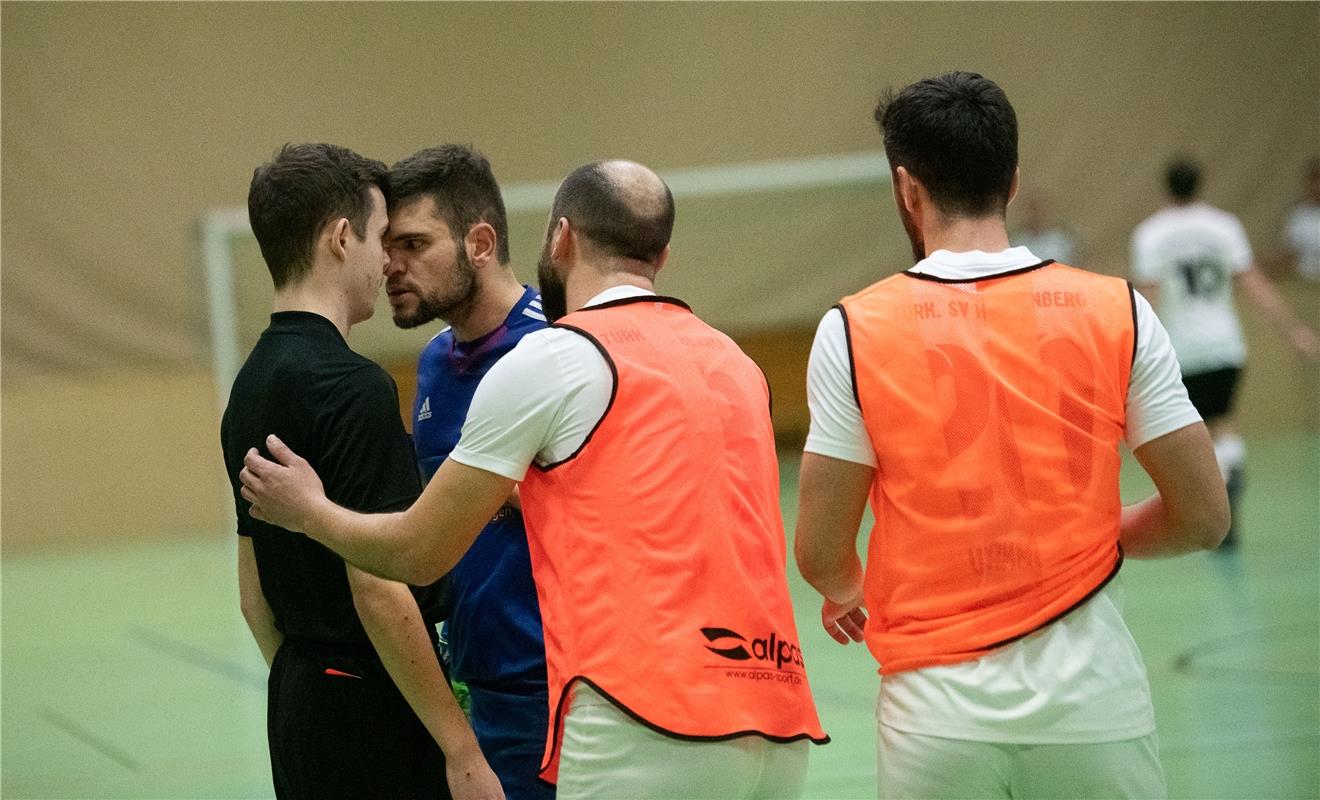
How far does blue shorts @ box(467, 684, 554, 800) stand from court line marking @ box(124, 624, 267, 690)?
188 inches

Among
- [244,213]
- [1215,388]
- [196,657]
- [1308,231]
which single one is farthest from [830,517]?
[1308,231]

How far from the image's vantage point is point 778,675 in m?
2.33

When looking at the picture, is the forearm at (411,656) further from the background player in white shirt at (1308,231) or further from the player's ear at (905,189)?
the background player in white shirt at (1308,231)

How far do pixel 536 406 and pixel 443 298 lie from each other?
0.88 metres

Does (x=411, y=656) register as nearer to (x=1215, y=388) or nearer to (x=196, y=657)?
(x=196, y=657)

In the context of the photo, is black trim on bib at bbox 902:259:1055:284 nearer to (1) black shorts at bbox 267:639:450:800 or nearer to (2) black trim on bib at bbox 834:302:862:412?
(2) black trim on bib at bbox 834:302:862:412

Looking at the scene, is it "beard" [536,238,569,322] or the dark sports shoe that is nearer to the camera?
"beard" [536,238,569,322]

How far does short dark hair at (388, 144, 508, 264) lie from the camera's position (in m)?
3.01

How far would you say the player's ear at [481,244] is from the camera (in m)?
3.10

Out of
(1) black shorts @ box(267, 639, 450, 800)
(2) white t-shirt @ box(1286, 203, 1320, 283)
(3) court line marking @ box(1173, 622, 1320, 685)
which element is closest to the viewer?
(1) black shorts @ box(267, 639, 450, 800)

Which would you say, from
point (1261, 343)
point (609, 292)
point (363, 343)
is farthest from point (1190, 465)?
point (1261, 343)

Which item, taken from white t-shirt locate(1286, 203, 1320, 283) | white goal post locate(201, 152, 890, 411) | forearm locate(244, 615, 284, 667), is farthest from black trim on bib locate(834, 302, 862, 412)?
white t-shirt locate(1286, 203, 1320, 283)

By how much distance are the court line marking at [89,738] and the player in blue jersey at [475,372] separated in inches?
137

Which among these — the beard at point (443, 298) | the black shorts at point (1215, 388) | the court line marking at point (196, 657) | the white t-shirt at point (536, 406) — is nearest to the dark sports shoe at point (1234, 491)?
the black shorts at point (1215, 388)
